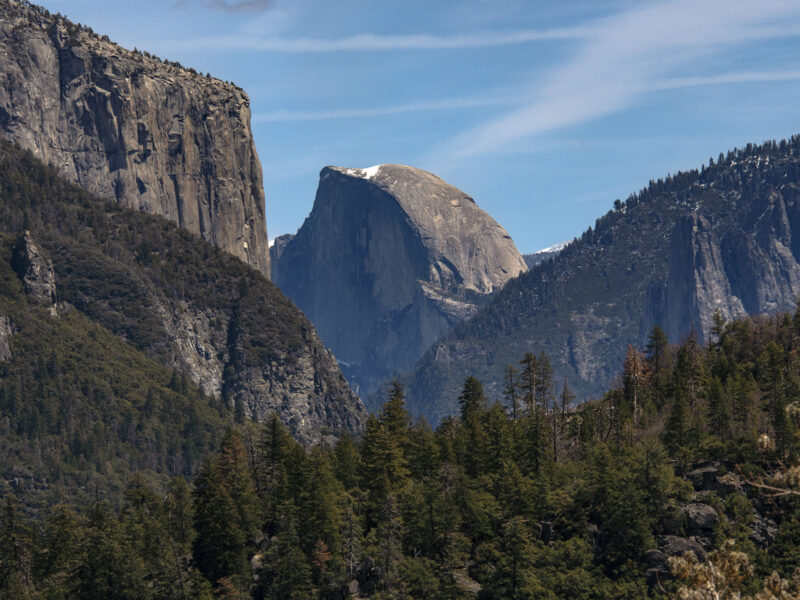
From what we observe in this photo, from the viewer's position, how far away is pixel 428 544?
130 m

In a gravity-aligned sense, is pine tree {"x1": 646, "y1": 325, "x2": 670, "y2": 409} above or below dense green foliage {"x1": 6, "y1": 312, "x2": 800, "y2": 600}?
above

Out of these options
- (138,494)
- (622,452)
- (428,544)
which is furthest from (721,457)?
(138,494)

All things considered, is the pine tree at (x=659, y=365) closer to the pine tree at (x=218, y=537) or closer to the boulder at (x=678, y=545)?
the boulder at (x=678, y=545)

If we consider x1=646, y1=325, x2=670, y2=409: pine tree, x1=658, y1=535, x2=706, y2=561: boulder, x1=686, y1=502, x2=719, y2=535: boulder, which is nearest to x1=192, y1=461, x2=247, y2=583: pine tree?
x1=658, y1=535, x2=706, y2=561: boulder

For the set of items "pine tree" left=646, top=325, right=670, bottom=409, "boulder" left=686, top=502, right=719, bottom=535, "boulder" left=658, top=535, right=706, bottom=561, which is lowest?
"boulder" left=658, top=535, right=706, bottom=561

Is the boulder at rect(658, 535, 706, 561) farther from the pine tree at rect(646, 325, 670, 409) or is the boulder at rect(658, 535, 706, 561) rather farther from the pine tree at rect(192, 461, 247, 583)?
the pine tree at rect(192, 461, 247, 583)

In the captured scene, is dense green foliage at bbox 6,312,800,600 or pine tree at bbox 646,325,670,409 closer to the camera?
dense green foliage at bbox 6,312,800,600

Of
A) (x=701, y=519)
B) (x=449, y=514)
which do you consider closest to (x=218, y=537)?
(x=449, y=514)

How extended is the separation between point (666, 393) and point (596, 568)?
43.6m

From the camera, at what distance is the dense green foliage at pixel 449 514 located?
12469cm

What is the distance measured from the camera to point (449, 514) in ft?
424

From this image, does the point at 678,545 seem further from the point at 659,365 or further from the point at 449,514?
the point at 659,365

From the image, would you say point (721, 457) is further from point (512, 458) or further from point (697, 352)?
point (697, 352)

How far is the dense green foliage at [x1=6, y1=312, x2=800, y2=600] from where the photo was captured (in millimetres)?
124688
